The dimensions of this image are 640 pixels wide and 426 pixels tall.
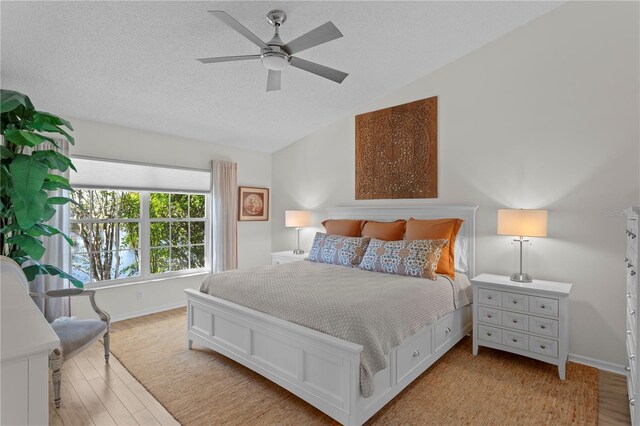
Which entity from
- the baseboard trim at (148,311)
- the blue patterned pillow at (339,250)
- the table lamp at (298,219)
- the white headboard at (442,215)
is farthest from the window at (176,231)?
the white headboard at (442,215)

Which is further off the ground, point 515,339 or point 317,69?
point 317,69

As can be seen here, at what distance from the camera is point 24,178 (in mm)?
2297

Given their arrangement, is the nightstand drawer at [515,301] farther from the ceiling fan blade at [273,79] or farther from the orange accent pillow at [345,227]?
the ceiling fan blade at [273,79]

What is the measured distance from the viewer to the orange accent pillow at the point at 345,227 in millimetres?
4074

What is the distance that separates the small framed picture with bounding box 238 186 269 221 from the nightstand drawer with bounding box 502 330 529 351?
383 centimetres

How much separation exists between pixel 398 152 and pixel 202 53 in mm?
2447

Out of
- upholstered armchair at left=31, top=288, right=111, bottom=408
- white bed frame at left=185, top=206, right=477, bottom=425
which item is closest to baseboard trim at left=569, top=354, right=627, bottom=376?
white bed frame at left=185, top=206, right=477, bottom=425

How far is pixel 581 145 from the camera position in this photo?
9.33ft

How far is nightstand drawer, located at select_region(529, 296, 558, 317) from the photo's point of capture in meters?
2.59

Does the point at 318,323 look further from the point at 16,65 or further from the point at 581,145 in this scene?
the point at 16,65

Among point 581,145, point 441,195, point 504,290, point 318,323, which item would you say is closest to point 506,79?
point 581,145

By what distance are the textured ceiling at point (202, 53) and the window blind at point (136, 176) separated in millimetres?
500

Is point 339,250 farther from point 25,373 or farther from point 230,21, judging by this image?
point 25,373

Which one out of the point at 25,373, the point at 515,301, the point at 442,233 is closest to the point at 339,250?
the point at 442,233
